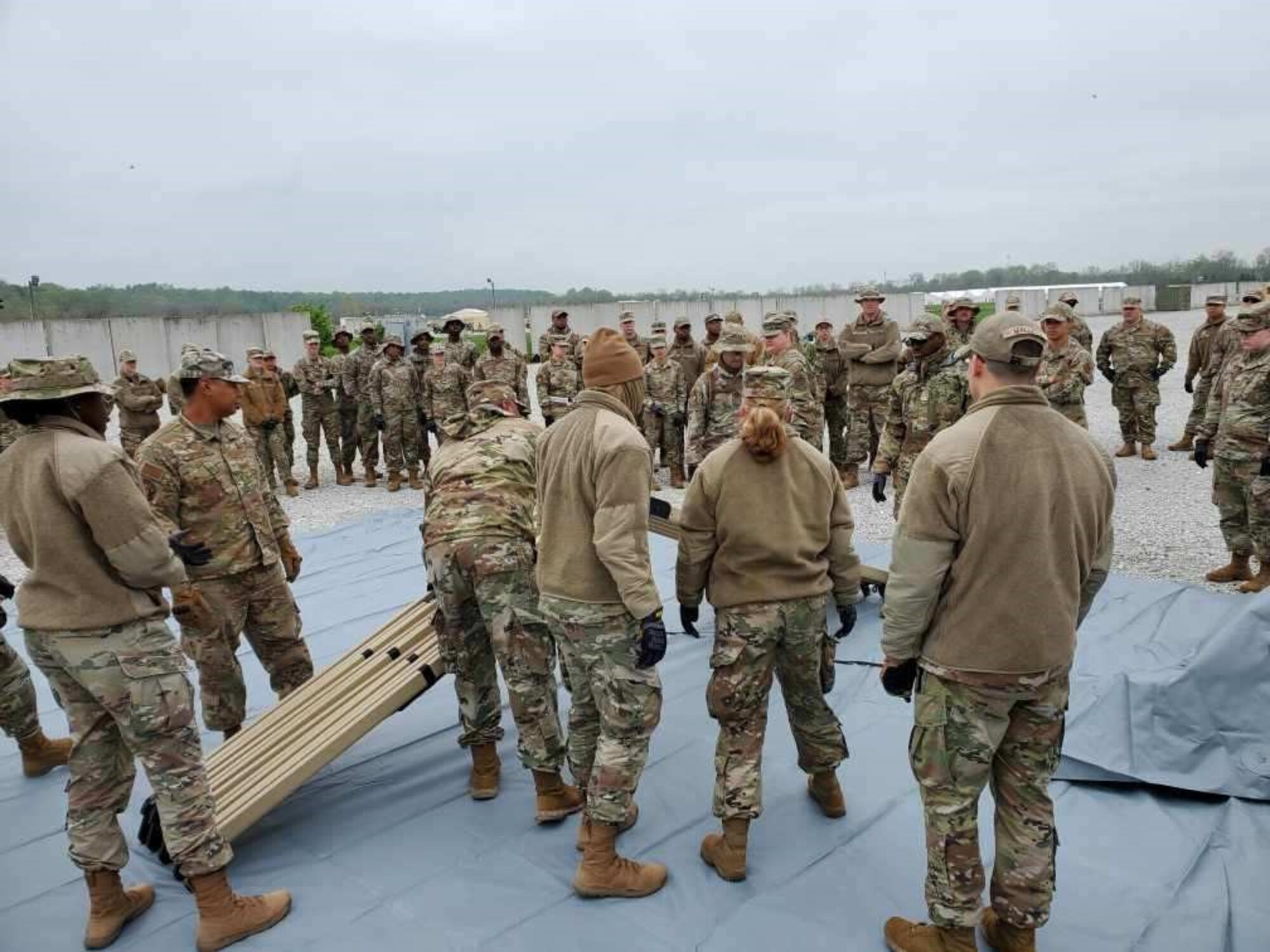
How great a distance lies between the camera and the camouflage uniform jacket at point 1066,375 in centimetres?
798

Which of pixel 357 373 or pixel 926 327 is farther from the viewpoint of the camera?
pixel 357 373

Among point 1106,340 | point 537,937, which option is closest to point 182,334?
point 1106,340

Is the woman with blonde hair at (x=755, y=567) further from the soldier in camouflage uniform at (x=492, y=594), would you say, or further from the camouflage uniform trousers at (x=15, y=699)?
the camouflage uniform trousers at (x=15, y=699)

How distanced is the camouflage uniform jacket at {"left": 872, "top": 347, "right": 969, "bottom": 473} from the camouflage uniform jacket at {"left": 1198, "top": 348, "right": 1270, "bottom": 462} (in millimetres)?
2008

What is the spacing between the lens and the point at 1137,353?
10.6m

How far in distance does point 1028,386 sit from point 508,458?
86.8 inches

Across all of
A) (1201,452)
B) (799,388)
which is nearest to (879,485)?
(799,388)

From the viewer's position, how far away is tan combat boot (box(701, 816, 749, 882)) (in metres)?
3.20

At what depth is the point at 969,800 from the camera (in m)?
2.62

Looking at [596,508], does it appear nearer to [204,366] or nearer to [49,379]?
[49,379]

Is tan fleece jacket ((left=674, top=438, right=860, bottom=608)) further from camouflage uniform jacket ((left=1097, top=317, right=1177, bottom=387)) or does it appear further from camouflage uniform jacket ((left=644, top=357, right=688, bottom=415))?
camouflage uniform jacket ((left=1097, top=317, right=1177, bottom=387))

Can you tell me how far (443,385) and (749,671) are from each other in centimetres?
862

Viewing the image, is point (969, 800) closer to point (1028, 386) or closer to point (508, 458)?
point (1028, 386)

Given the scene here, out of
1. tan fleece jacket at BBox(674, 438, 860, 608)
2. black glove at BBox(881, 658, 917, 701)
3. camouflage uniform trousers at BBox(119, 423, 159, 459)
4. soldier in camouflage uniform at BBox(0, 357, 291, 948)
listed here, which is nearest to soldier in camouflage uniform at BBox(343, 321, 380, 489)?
camouflage uniform trousers at BBox(119, 423, 159, 459)
